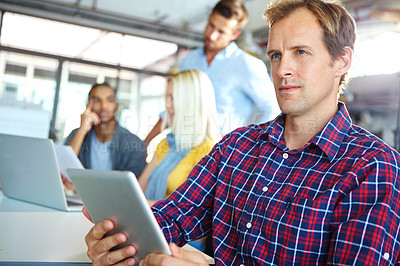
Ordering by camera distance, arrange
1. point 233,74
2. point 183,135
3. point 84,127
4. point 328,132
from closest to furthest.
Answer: point 328,132, point 183,135, point 233,74, point 84,127

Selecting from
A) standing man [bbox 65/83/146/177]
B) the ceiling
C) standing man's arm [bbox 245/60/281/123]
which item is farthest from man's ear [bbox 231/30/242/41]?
standing man [bbox 65/83/146/177]

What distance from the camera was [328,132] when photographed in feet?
3.39

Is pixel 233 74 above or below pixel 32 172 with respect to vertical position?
above

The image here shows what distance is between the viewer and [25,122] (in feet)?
9.91

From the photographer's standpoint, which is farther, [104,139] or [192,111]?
[104,139]

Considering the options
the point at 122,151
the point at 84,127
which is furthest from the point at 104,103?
the point at 122,151

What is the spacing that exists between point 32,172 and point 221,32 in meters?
1.88

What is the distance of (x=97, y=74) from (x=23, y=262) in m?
2.90

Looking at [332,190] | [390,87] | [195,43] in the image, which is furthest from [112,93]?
[332,190]

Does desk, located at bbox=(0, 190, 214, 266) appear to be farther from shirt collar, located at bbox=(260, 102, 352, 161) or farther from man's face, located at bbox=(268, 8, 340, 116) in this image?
man's face, located at bbox=(268, 8, 340, 116)

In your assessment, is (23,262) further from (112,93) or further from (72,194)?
(112,93)

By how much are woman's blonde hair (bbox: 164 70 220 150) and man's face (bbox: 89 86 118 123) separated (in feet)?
4.11

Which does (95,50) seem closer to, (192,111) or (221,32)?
(221,32)

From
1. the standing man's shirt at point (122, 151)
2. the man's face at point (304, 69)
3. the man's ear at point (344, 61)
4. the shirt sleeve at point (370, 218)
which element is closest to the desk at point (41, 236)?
the shirt sleeve at point (370, 218)
